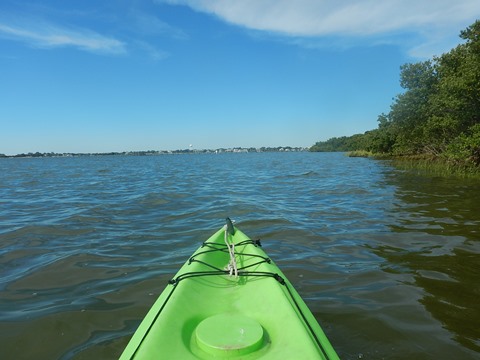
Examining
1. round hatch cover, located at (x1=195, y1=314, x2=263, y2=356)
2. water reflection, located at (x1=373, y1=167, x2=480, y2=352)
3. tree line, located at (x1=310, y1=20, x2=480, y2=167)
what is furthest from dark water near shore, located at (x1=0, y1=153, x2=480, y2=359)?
tree line, located at (x1=310, y1=20, x2=480, y2=167)

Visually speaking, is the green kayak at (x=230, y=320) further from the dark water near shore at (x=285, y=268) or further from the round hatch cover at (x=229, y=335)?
the dark water near shore at (x=285, y=268)

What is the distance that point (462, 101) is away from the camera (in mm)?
20547

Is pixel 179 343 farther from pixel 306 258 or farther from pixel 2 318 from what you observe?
pixel 306 258

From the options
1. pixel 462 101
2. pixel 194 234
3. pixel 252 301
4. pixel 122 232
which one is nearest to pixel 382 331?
pixel 252 301

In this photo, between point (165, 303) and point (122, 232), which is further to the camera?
point (122, 232)

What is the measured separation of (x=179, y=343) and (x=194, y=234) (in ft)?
19.4

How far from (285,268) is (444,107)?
2380 cm

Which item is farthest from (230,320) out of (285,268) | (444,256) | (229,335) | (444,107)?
(444,107)

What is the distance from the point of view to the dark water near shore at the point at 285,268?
3844mm

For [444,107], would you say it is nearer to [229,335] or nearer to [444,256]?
[444,256]

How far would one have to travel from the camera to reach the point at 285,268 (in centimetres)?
598

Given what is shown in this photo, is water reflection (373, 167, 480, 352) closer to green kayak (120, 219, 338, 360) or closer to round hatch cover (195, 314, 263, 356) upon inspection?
green kayak (120, 219, 338, 360)

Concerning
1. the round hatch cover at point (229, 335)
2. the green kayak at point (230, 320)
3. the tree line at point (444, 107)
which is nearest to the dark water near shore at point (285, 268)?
the green kayak at point (230, 320)

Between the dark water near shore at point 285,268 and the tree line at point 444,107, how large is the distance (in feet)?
34.9
